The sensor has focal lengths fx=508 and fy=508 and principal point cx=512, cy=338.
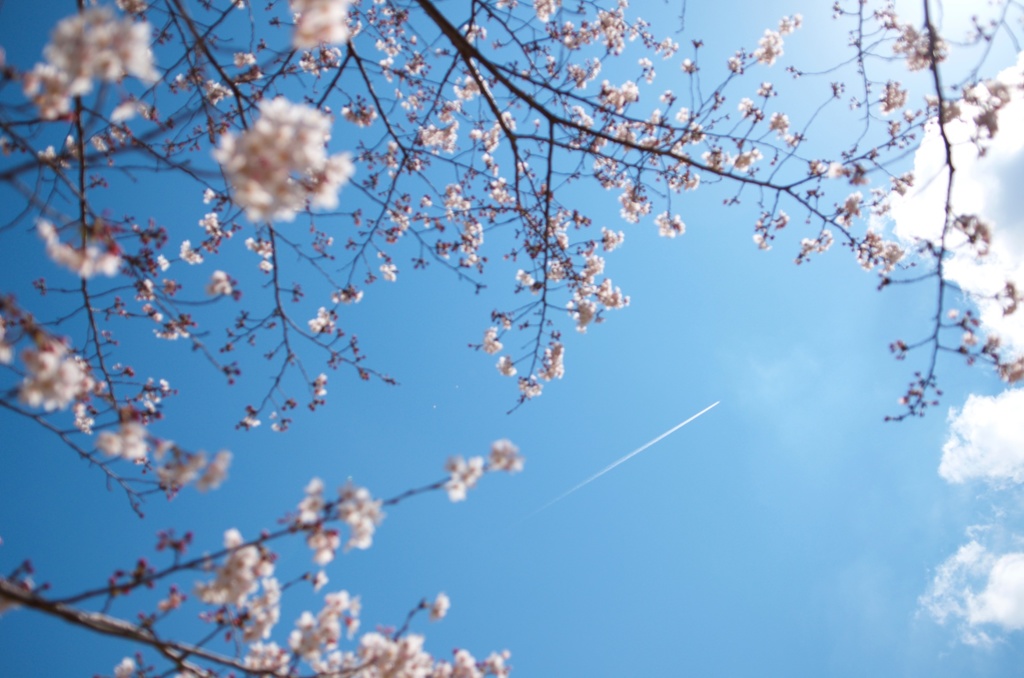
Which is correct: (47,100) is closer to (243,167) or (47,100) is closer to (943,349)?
(243,167)

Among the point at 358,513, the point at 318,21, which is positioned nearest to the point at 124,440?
the point at 358,513

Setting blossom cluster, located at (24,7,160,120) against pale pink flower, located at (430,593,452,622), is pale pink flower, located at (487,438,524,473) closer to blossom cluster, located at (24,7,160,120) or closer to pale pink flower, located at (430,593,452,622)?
pale pink flower, located at (430,593,452,622)

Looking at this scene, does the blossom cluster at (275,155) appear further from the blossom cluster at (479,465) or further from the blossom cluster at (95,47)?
the blossom cluster at (479,465)

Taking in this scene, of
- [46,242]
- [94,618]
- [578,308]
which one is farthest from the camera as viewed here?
[578,308]

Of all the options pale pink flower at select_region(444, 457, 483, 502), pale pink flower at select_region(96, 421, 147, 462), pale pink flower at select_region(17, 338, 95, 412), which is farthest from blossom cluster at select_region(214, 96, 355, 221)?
pale pink flower at select_region(444, 457, 483, 502)

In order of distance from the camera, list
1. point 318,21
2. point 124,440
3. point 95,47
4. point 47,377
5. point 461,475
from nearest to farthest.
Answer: point 95,47 → point 318,21 → point 47,377 → point 124,440 → point 461,475

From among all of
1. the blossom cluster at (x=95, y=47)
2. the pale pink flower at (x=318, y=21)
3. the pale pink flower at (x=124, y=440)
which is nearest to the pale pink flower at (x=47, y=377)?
the pale pink flower at (x=124, y=440)

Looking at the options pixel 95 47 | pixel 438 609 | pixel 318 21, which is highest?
pixel 318 21

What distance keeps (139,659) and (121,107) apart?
3.27m

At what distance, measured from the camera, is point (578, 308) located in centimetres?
601

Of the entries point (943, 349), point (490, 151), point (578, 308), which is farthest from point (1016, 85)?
point (490, 151)

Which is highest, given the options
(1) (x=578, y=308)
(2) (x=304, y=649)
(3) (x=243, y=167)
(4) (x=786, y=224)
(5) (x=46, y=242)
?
(4) (x=786, y=224)

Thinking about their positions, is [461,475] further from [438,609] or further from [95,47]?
[95,47]

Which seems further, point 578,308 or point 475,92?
point 475,92
